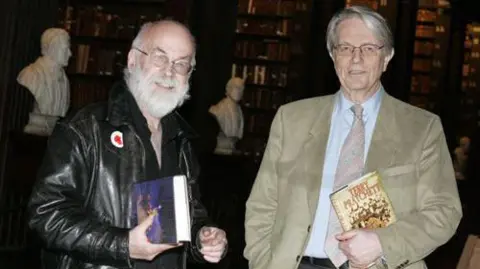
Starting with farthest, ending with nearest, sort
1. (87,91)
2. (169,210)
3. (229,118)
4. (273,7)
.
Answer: (273,7), (87,91), (229,118), (169,210)

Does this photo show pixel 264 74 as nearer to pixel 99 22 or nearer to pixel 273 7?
pixel 273 7

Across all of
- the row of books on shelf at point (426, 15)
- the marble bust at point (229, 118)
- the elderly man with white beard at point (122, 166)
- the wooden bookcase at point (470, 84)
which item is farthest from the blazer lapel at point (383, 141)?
the wooden bookcase at point (470, 84)

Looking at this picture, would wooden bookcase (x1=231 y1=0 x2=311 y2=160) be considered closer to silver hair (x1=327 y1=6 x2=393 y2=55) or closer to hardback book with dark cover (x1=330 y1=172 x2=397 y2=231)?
silver hair (x1=327 y1=6 x2=393 y2=55)

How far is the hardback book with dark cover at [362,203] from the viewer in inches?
89.5

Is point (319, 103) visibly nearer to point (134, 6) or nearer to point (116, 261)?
point (116, 261)

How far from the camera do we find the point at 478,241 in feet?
9.73

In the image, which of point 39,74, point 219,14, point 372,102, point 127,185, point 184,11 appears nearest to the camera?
point 127,185

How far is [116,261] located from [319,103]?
0.91 metres

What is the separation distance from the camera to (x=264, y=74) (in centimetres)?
1106

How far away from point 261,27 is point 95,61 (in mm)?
2791

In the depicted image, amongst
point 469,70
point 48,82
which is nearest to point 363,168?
point 48,82

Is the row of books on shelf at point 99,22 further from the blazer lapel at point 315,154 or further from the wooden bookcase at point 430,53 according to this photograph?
the blazer lapel at point 315,154

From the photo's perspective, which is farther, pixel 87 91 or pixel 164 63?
pixel 87 91

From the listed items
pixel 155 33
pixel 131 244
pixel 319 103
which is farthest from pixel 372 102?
pixel 131 244
